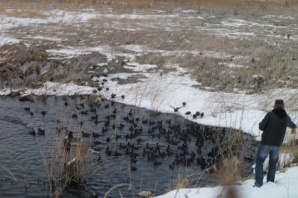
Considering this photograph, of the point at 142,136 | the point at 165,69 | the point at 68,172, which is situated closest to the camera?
the point at 68,172

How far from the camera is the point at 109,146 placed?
9.61 m

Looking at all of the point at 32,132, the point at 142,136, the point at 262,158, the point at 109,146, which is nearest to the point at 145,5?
the point at 142,136

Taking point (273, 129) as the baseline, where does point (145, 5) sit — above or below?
above

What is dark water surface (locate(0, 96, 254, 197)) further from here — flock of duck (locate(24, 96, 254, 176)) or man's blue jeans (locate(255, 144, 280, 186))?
man's blue jeans (locate(255, 144, 280, 186))

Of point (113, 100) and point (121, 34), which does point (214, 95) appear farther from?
point (121, 34)

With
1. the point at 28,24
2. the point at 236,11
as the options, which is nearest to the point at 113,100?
the point at 28,24

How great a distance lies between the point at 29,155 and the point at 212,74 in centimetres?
902

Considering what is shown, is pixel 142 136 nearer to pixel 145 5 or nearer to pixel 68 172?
pixel 68 172

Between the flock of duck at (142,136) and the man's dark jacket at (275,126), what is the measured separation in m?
2.31

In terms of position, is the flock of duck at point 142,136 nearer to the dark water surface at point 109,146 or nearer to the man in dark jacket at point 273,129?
the dark water surface at point 109,146

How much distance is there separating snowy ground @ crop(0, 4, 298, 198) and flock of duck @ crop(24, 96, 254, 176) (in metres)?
0.75

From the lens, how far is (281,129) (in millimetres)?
6750

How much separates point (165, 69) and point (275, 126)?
10.4m

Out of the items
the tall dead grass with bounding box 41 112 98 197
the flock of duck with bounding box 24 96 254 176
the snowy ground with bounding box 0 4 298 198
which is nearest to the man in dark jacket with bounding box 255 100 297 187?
the snowy ground with bounding box 0 4 298 198
